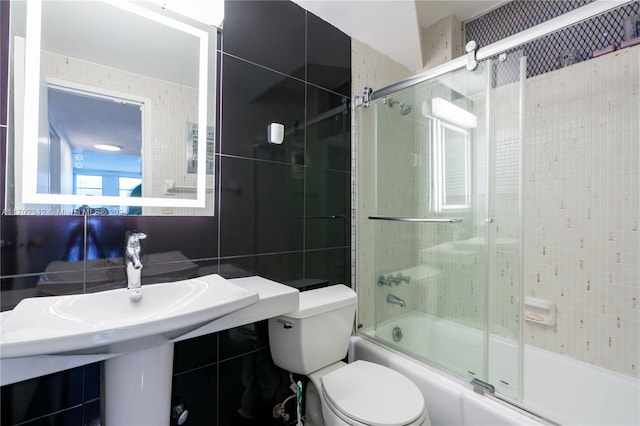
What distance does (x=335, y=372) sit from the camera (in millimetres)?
1277

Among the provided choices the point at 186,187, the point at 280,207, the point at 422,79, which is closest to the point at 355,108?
the point at 422,79

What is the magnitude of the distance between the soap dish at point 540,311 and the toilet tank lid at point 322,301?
3.87 feet

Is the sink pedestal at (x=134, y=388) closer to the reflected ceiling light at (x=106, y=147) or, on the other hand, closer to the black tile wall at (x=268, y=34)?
the reflected ceiling light at (x=106, y=147)

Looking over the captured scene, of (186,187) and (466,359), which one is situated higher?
(186,187)

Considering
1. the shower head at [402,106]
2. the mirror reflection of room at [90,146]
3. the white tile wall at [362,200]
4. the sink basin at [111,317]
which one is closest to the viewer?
the sink basin at [111,317]

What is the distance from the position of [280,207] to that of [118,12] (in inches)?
38.5

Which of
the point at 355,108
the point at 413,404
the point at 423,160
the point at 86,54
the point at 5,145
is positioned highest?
the point at 355,108

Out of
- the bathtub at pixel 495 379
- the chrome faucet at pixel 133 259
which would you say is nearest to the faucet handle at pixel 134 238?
the chrome faucet at pixel 133 259

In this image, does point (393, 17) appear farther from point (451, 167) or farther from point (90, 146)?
point (90, 146)

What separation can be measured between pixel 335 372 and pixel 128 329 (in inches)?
37.2

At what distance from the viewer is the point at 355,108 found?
1790mm

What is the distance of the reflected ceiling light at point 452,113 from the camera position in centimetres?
138

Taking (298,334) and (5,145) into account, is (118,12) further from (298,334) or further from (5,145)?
(298,334)

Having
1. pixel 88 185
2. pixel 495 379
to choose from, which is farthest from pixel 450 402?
pixel 88 185
